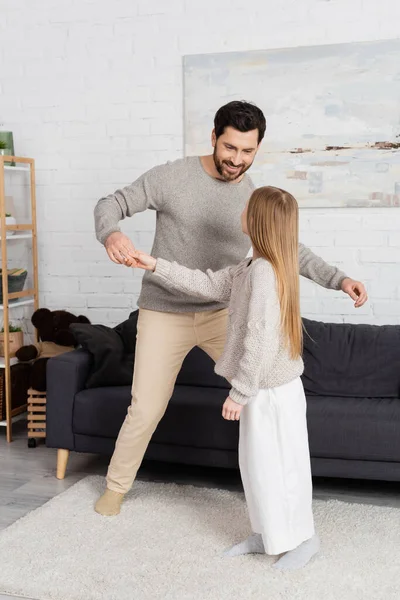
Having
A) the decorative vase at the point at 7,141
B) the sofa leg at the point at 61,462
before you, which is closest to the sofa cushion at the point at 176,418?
the sofa leg at the point at 61,462

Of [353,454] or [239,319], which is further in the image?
[353,454]

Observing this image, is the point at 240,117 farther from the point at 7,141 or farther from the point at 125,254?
the point at 7,141

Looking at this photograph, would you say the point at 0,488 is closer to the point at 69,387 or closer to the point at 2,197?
the point at 69,387

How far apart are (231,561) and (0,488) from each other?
1168mm

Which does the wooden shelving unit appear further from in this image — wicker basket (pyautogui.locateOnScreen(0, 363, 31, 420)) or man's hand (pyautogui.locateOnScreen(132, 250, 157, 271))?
man's hand (pyautogui.locateOnScreen(132, 250, 157, 271))

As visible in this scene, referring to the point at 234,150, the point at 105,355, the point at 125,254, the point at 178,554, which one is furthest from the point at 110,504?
the point at 234,150

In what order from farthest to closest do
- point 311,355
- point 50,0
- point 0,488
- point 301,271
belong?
1. point 50,0
2. point 311,355
3. point 0,488
4. point 301,271

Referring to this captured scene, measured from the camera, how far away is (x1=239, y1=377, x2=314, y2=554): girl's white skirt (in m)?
2.30

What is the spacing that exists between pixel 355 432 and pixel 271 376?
29.8 inches

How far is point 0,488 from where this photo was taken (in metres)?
3.14

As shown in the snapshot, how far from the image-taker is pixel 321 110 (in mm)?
3588

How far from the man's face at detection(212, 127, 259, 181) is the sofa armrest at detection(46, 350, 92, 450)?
1164 millimetres

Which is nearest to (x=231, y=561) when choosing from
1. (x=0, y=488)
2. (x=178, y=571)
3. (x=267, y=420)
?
(x=178, y=571)

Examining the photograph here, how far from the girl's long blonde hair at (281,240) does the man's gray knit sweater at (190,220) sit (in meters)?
0.34
